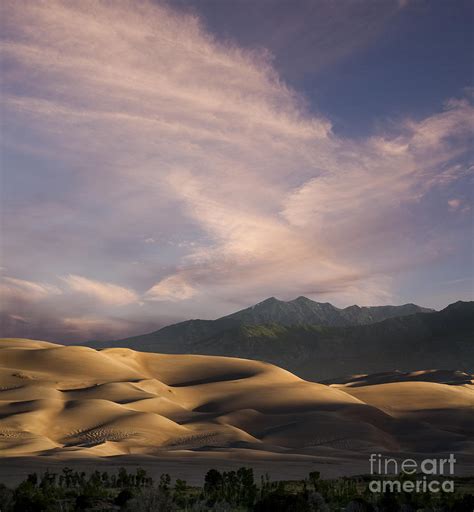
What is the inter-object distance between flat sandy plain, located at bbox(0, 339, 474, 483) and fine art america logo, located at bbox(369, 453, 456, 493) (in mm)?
1435

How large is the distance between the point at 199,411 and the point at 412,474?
54.6 m

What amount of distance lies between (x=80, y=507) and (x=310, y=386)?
84478mm

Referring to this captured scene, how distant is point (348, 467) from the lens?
43531mm

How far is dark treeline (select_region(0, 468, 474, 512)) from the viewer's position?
20844 mm

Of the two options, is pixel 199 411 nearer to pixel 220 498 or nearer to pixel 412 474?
pixel 412 474

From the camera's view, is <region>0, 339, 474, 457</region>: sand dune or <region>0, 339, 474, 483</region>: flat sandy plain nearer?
<region>0, 339, 474, 483</region>: flat sandy plain

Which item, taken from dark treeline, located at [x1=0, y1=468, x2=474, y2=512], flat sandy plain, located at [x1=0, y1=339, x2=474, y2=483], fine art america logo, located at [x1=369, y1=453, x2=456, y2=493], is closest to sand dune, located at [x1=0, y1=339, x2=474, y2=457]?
flat sandy plain, located at [x1=0, y1=339, x2=474, y2=483]

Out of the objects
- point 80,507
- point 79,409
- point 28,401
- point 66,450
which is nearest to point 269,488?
point 80,507

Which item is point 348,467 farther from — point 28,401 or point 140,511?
point 28,401

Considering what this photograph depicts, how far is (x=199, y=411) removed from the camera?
88062 mm

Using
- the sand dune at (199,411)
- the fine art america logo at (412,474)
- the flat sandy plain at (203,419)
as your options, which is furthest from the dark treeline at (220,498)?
the sand dune at (199,411)

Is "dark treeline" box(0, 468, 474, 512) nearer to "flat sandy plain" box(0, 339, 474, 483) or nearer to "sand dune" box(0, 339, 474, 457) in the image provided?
"flat sandy plain" box(0, 339, 474, 483)

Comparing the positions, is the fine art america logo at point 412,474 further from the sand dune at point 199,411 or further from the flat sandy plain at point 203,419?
the sand dune at point 199,411

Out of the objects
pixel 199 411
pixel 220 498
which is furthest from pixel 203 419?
pixel 220 498
